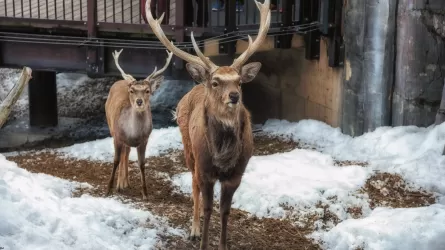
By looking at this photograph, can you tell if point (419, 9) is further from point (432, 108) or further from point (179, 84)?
point (179, 84)

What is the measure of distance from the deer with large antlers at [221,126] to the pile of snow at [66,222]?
704mm

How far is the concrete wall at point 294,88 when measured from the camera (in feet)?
36.9

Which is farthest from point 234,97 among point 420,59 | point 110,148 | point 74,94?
point 74,94

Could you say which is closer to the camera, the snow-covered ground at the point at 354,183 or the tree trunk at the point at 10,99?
the tree trunk at the point at 10,99

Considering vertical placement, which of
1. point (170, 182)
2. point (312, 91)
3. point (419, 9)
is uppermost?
point (419, 9)

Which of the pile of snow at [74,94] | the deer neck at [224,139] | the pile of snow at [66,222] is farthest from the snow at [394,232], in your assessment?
the pile of snow at [74,94]

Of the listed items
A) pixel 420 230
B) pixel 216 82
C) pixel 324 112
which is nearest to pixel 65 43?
pixel 324 112

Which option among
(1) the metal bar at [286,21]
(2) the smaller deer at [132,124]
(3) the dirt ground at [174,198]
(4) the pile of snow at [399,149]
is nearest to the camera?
(3) the dirt ground at [174,198]

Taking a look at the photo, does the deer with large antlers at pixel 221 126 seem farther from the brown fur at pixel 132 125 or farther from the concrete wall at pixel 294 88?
the concrete wall at pixel 294 88

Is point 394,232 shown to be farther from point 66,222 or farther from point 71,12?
point 71,12

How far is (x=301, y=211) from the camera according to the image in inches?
285

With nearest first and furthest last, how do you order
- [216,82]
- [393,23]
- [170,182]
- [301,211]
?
1. [216,82]
2. [301,211]
3. [170,182]
4. [393,23]

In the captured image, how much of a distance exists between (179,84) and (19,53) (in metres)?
6.94

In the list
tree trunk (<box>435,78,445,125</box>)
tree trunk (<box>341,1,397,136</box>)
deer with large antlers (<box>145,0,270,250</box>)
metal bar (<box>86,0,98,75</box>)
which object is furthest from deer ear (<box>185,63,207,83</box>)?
metal bar (<box>86,0,98,75</box>)
